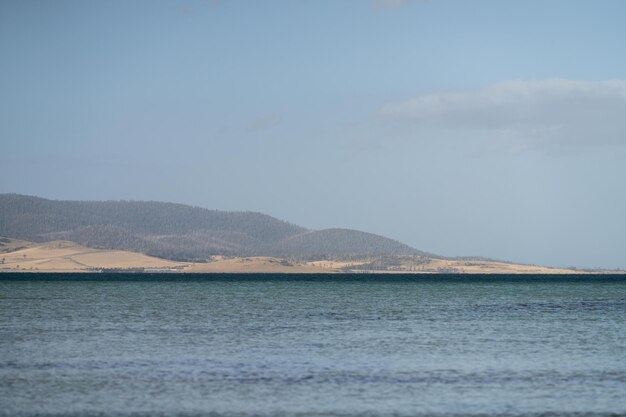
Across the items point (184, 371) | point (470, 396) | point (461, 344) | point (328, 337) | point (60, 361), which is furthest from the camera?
point (328, 337)

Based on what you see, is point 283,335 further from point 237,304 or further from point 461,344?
point 237,304

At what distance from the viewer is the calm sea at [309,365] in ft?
102

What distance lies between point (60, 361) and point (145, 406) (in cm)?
1214

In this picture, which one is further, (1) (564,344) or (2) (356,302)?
(2) (356,302)

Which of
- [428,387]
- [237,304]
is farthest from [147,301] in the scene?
[428,387]

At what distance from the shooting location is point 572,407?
31.0m

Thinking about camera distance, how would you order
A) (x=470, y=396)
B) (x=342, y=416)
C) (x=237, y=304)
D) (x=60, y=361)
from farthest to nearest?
(x=237, y=304)
(x=60, y=361)
(x=470, y=396)
(x=342, y=416)

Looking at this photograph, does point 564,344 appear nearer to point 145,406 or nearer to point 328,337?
point 328,337

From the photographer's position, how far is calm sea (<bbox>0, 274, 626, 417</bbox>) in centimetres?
3120

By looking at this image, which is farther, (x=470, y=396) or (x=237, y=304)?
(x=237, y=304)

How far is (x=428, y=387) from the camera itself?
34906 millimetres

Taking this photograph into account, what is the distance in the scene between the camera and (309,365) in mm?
40562

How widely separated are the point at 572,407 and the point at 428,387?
5617 millimetres

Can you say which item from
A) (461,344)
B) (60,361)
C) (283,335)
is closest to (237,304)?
(283,335)
